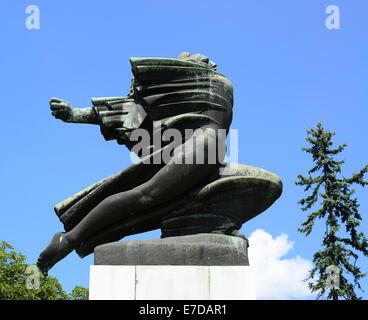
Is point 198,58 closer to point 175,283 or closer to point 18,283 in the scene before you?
point 175,283

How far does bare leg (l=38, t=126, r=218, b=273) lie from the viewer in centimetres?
587

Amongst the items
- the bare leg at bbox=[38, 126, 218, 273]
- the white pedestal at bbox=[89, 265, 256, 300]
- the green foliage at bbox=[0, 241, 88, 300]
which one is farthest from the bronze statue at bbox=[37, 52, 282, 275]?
the green foliage at bbox=[0, 241, 88, 300]

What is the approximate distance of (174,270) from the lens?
216 inches

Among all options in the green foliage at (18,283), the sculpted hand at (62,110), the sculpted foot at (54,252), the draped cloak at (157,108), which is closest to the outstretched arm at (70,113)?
the sculpted hand at (62,110)

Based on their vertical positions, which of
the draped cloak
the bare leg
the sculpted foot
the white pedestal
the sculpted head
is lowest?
the white pedestal

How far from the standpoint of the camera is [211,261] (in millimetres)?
5559

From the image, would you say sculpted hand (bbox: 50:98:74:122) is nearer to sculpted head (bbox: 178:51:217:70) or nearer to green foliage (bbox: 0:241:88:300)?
sculpted head (bbox: 178:51:217:70)

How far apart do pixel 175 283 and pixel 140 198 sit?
3.33 ft

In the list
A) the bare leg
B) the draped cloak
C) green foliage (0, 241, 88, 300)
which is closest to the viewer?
the bare leg

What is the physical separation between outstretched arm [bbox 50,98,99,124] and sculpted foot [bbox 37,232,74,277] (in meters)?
1.52

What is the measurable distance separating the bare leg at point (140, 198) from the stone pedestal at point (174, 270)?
0.39 m

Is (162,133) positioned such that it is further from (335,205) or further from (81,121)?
(335,205)
